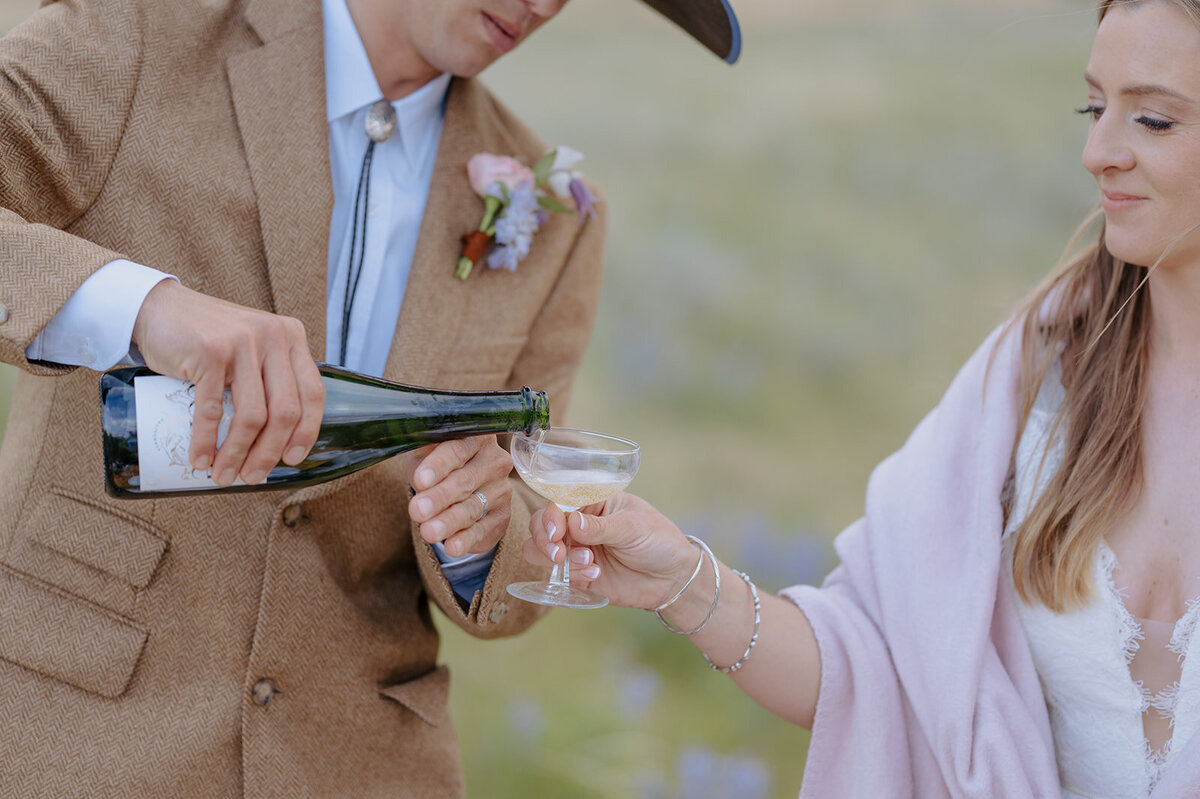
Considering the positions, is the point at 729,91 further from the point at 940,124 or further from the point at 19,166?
the point at 19,166

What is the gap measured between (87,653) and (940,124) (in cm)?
558

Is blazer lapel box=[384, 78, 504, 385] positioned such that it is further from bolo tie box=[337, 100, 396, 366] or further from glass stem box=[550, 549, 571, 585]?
glass stem box=[550, 549, 571, 585]

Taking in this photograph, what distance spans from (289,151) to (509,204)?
45 centimetres

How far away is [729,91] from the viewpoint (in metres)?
6.41

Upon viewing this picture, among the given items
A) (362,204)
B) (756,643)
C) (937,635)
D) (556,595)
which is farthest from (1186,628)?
(362,204)

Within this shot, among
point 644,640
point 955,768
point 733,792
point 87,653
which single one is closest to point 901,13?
point 644,640

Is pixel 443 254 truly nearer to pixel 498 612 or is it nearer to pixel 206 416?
pixel 498 612

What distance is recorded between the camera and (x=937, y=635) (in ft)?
6.62

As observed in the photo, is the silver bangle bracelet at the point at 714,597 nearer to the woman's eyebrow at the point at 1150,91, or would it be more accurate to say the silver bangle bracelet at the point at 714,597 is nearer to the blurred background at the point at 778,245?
the woman's eyebrow at the point at 1150,91

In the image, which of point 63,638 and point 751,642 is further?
point 751,642

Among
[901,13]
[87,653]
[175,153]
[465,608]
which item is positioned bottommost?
[87,653]

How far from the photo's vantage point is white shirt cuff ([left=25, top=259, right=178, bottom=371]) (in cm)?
150

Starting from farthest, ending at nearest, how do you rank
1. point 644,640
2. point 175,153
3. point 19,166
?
point 644,640 < point 175,153 < point 19,166

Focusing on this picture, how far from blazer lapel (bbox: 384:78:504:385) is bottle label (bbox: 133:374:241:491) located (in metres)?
0.60
